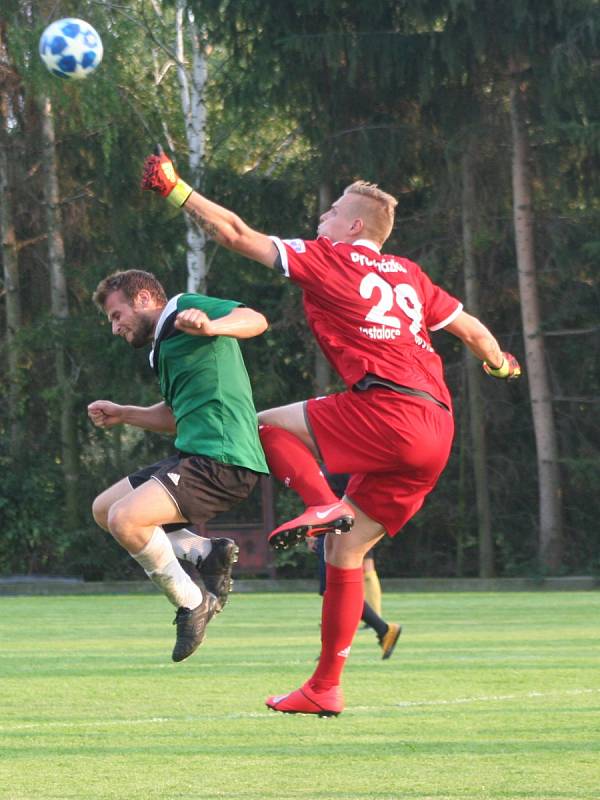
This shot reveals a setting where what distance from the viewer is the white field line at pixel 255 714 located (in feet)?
28.8

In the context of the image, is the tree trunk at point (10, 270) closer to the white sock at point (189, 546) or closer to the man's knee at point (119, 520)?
the white sock at point (189, 546)

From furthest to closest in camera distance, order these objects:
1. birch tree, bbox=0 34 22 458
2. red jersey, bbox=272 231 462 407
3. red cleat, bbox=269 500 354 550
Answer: birch tree, bbox=0 34 22 458
red jersey, bbox=272 231 462 407
red cleat, bbox=269 500 354 550

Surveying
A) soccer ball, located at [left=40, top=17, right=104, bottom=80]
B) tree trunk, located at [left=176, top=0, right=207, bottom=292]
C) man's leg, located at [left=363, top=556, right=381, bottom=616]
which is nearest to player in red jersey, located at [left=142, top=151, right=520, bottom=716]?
soccer ball, located at [left=40, top=17, right=104, bottom=80]

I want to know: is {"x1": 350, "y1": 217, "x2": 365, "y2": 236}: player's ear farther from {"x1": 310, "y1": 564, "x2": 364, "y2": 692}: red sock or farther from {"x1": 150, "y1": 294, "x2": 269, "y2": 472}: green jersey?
{"x1": 310, "y1": 564, "x2": 364, "y2": 692}: red sock

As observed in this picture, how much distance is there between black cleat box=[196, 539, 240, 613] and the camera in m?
7.12

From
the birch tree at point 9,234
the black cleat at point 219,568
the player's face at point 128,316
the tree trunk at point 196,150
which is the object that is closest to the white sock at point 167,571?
the black cleat at point 219,568

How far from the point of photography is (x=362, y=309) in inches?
261

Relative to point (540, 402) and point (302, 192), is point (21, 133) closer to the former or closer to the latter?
point (302, 192)

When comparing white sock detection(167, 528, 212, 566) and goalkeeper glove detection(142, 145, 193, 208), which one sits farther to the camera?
white sock detection(167, 528, 212, 566)

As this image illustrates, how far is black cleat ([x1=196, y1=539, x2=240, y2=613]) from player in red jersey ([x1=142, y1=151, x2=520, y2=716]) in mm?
435

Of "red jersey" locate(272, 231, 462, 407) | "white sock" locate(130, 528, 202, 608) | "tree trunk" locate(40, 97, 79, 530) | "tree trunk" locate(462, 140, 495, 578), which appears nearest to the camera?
"red jersey" locate(272, 231, 462, 407)

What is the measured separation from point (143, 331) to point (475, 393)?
20.3 metres

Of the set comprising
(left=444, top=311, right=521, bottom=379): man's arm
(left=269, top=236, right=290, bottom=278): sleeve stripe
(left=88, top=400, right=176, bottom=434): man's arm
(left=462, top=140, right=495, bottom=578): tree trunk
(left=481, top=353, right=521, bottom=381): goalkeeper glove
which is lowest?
(left=462, top=140, right=495, bottom=578): tree trunk

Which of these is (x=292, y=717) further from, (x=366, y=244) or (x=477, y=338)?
(x=366, y=244)
